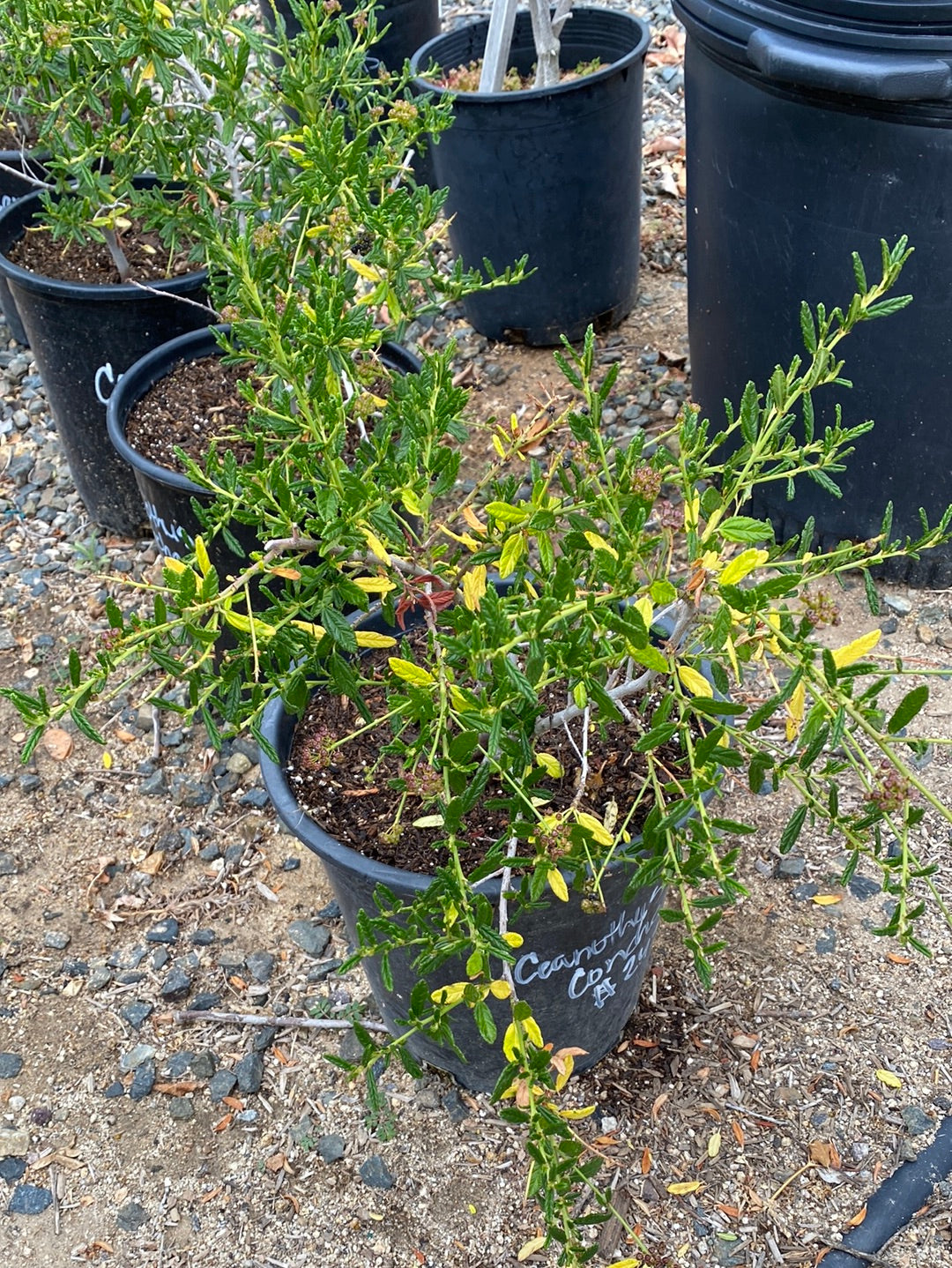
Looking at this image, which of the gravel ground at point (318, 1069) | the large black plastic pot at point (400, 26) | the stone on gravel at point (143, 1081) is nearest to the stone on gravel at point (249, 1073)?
the gravel ground at point (318, 1069)

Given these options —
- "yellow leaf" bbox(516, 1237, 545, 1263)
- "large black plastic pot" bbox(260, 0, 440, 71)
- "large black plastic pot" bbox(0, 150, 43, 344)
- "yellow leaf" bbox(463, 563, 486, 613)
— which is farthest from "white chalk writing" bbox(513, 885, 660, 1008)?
"large black plastic pot" bbox(260, 0, 440, 71)

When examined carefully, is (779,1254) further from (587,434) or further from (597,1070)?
(587,434)

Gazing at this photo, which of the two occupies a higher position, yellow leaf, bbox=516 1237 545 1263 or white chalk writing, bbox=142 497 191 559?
white chalk writing, bbox=142 497 191 559

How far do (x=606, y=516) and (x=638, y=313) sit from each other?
2540 mm

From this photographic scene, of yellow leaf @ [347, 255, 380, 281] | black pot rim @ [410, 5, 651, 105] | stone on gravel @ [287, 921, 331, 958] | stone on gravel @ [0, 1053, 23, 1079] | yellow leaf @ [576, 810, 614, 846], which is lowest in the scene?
stone on gravel @ [0, 1053, 23, 1079]

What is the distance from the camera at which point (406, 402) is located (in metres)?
1.28

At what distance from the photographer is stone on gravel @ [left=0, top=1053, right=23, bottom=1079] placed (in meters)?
1.95

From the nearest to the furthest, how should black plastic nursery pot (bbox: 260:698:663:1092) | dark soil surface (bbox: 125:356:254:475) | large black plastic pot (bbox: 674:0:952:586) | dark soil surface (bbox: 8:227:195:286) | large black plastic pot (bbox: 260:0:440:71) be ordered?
1. black plastic nursery pot (bbox: 260:698:663:1092)
2. large black plastic pot (bbox: 674:0:952:586)
3. dark soil surface (bbox: 125:356:254:475)
4. dark soil surface (bbox: 8:227:195:286)
5. large black plastic pot (bbox: 260:0:440:71)

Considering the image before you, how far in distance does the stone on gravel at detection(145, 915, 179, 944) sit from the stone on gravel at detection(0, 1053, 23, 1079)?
11.5 inches

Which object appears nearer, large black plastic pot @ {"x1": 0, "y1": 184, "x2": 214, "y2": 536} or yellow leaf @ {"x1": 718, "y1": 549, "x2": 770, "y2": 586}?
yellow leaf @ {"x1": 718, "y1": 549, "x2": 770, "y2": 586}

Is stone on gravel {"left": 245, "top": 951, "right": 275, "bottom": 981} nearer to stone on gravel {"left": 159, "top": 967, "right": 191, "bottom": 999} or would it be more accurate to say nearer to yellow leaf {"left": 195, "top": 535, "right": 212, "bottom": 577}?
stone on gravel {"left": 159, "top": 967, "right": 191, "bottom": 999}

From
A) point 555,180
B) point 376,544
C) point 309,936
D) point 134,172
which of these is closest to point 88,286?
point 134,172

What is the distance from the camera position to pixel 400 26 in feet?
13.7

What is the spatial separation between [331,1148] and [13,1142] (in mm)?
526
